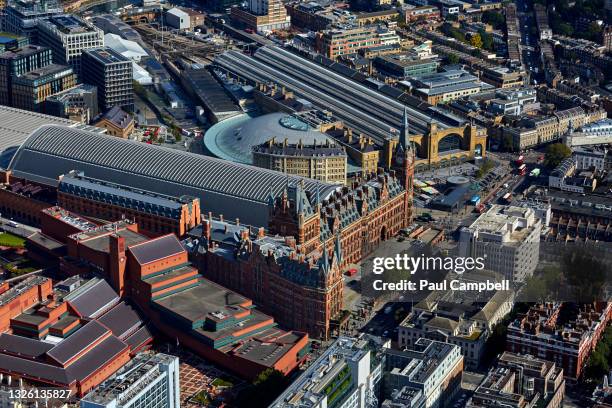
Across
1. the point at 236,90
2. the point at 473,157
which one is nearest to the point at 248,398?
the point at 473,157

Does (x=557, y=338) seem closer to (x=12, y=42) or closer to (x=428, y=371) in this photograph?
(x=428, y=371)

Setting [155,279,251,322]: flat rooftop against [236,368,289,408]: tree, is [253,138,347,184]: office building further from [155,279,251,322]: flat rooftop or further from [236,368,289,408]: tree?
[236,368,289,408]: tree

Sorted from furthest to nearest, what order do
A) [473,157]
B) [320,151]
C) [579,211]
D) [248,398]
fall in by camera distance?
[473,157]
[320,151]
[579,211]
[248,398]

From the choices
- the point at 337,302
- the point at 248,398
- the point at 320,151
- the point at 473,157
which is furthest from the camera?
the point at 473,157

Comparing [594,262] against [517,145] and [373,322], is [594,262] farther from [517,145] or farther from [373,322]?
[517,145]

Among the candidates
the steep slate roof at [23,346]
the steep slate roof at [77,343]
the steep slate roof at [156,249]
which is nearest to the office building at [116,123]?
the steep slate roof at [156,249]

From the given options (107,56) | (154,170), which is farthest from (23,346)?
(107,56)

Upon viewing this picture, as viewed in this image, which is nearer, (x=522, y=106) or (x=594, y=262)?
(x=594, y=262)

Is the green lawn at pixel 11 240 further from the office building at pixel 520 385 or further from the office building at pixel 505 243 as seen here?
the office building at pixel 520 385
